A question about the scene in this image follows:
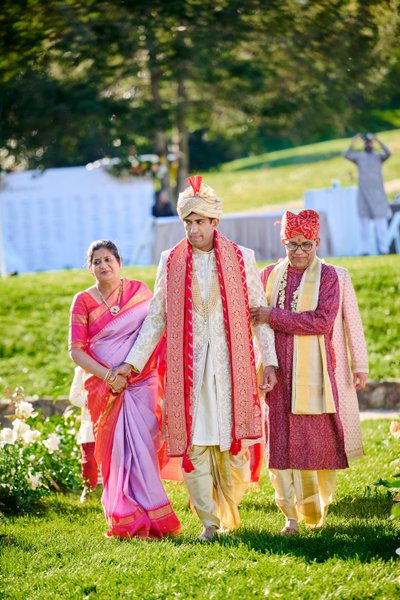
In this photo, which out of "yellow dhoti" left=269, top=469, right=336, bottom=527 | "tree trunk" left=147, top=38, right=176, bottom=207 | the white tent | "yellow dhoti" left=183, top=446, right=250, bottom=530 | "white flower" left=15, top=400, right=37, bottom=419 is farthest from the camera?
"tree trunk" left=147, top=38, right=176, bottom=207

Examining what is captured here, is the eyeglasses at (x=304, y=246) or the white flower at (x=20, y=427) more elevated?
the eyeglasses at (x=304, y=246)

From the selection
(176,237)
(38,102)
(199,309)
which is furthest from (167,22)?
(199,309)

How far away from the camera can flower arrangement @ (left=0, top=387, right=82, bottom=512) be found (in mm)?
7375

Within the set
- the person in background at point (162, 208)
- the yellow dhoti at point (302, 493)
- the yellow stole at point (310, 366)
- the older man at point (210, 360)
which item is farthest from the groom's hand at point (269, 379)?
the person in background at point (162, 208)

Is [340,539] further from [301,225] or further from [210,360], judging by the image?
[301,225]

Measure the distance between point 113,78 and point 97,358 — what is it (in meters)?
15.3

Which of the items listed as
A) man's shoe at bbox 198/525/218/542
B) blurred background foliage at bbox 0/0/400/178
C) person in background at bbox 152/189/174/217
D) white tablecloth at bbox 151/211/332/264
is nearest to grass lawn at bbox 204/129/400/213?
blurred background foliage at bbox 0/0/400/178

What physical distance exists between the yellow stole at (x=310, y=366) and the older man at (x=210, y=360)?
0.15 metres

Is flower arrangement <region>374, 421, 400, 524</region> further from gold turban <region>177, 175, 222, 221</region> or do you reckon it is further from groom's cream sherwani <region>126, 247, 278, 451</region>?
gold turban <region>177, 175, 222, 221</region>

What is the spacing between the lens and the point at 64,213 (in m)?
19.9

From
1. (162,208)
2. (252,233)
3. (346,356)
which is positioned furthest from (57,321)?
(162,208)

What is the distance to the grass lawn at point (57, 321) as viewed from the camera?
11.3 meters

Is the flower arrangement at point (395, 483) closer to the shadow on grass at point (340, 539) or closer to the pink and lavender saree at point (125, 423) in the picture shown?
the shadow on grass at point (340, 539)

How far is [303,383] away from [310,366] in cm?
11
